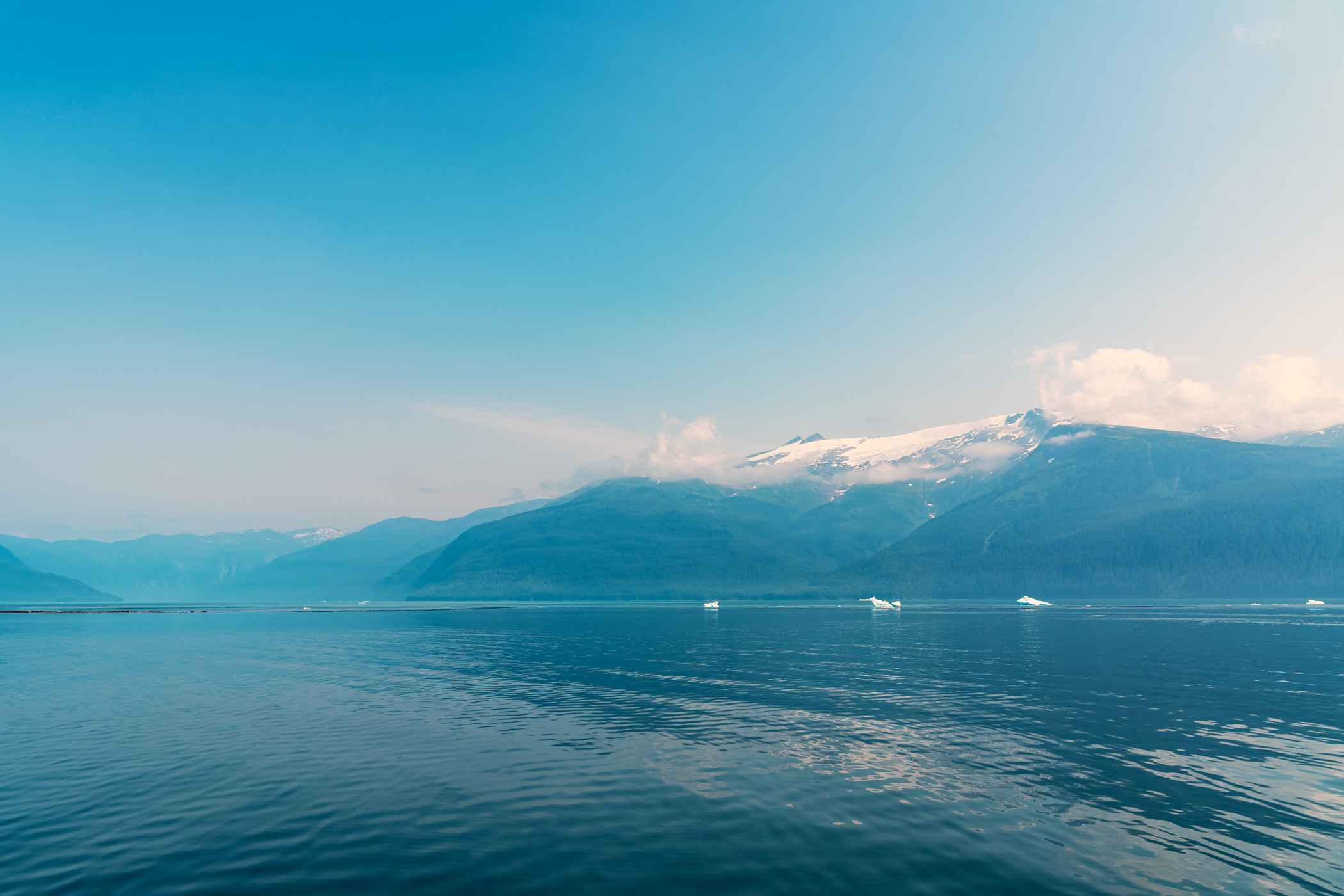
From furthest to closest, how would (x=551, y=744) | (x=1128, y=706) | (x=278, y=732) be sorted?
(x=1128, y=706) → (x=278, y=732) → (x=551, y=744)

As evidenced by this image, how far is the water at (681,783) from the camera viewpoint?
26.2 m

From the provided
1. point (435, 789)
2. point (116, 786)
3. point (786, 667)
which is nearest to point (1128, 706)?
point (786, 667)

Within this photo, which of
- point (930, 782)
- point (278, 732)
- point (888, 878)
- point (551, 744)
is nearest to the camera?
point (888, 878)

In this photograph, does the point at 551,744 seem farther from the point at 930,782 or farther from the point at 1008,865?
the point at 1008,865

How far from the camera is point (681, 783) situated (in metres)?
38.2

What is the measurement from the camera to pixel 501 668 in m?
95.8

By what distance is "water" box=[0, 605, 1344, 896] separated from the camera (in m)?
26.2

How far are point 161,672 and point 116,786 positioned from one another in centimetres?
6551

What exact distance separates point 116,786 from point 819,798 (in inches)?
1452

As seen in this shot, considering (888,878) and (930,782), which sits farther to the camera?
(930,782)

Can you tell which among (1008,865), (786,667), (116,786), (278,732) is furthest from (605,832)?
(786,667)

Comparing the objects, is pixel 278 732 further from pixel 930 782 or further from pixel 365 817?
pixel 930 782

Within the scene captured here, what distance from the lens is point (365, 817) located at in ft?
107

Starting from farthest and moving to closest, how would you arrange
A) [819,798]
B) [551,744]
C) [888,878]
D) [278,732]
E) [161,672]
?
[161,672], [278,732], [551,744], [819,798], [888,878]
